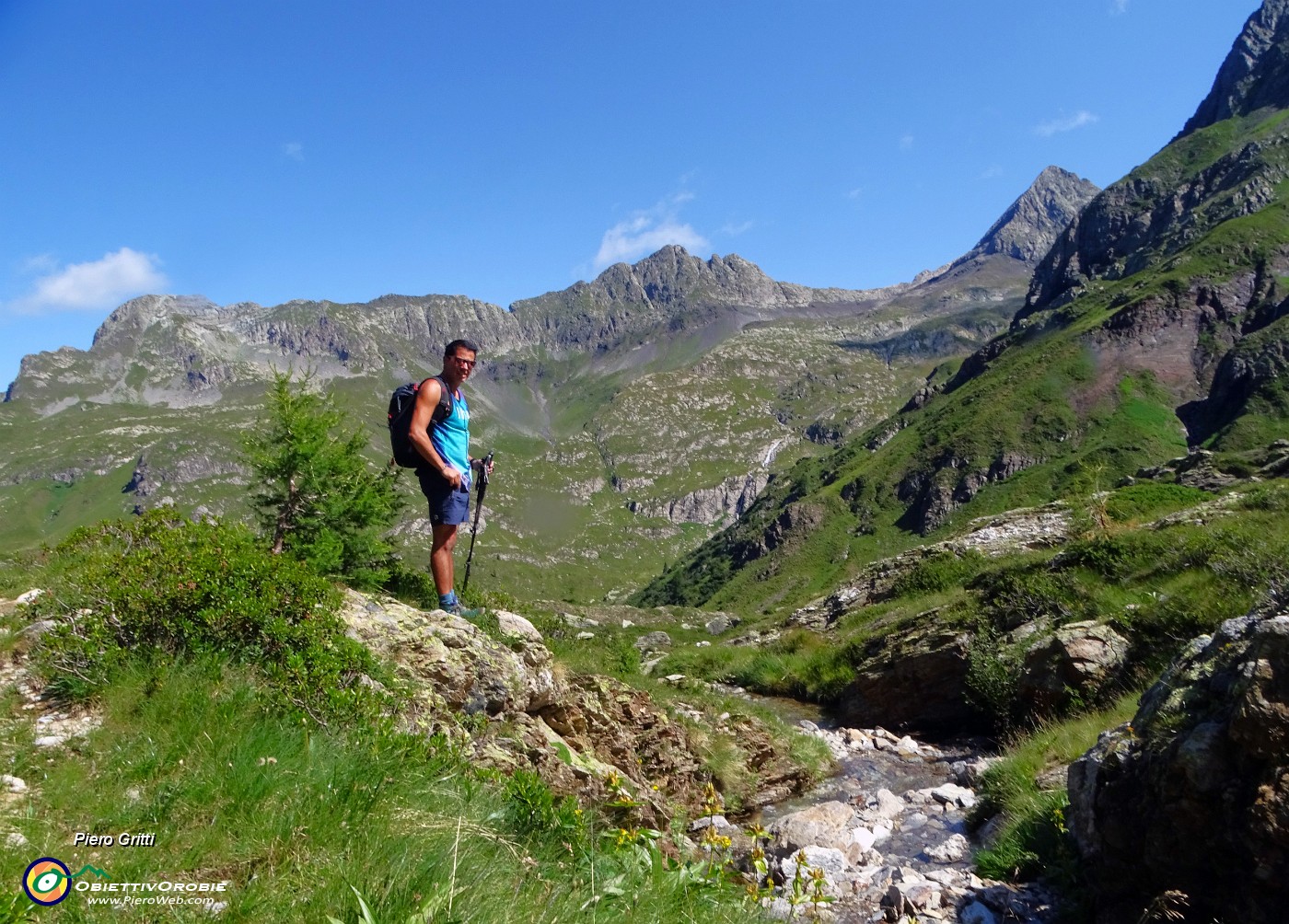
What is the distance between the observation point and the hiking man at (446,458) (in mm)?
8250

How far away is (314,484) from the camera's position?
55.1ft

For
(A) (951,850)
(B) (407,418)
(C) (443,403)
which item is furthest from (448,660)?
(A) (951,850)

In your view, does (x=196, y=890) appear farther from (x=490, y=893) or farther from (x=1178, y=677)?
(x=1178, y=677)

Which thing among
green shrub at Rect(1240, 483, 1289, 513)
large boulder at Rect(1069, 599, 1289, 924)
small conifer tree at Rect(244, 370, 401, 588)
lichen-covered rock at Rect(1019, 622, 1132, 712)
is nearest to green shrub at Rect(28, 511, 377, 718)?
large boulder at Rect(1069, 599, 1289, 924)

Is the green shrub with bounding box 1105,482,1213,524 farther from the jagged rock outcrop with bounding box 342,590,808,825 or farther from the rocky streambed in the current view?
the jagged rock outcrop with bounding box 342,590,808,825

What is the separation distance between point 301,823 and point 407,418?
5.41 metres

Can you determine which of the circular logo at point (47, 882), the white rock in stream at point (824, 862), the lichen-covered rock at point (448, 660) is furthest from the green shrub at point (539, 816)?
the white rock in stream at point (824, 862)

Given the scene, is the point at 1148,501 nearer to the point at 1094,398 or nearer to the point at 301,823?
the point at 301,823

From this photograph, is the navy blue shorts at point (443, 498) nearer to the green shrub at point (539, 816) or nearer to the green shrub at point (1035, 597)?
the green shrub at point (539, 816)

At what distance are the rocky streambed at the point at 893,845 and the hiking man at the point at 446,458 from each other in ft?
15.0

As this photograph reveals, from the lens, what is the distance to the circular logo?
8.75 ft

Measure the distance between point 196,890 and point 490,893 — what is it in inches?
50.7

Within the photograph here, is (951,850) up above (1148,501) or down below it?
below

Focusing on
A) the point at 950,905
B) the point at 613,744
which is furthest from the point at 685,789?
the point at 950,905
